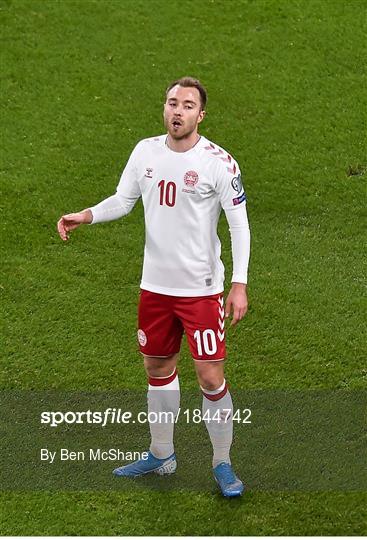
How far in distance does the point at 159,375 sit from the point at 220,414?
1.58 feet

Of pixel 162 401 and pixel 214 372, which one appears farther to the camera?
pixel 162 401

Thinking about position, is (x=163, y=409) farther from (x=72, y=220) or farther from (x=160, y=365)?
(x=72, y=220)

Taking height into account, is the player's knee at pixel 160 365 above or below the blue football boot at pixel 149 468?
above

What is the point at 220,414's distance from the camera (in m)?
7.08

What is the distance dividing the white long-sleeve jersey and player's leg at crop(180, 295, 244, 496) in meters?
0.12

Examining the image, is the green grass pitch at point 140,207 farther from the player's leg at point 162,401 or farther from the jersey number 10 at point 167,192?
the jersey number 10 at point 167,192

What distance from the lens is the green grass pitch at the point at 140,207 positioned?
718 cm

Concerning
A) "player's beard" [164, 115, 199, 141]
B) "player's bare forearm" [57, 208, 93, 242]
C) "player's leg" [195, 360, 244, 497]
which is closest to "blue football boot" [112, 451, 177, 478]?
"player's leg" [195, 360, 244, 497]

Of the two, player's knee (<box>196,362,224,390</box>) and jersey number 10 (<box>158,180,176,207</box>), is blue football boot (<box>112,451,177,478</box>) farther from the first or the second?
jersey number 10 (<box>158,180,176,207</box>)

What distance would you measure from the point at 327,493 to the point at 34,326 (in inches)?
118

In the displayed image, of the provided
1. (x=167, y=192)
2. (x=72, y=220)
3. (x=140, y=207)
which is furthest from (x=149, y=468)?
(x=140, y=207)

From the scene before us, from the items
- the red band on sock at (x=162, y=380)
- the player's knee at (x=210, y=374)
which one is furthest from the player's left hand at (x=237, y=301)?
the red band on sock at (x=162, y=380)

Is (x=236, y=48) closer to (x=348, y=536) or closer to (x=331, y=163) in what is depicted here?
(x=331, y=163)

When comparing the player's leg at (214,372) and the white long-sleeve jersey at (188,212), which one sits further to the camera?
the player's leg at (214,372)
